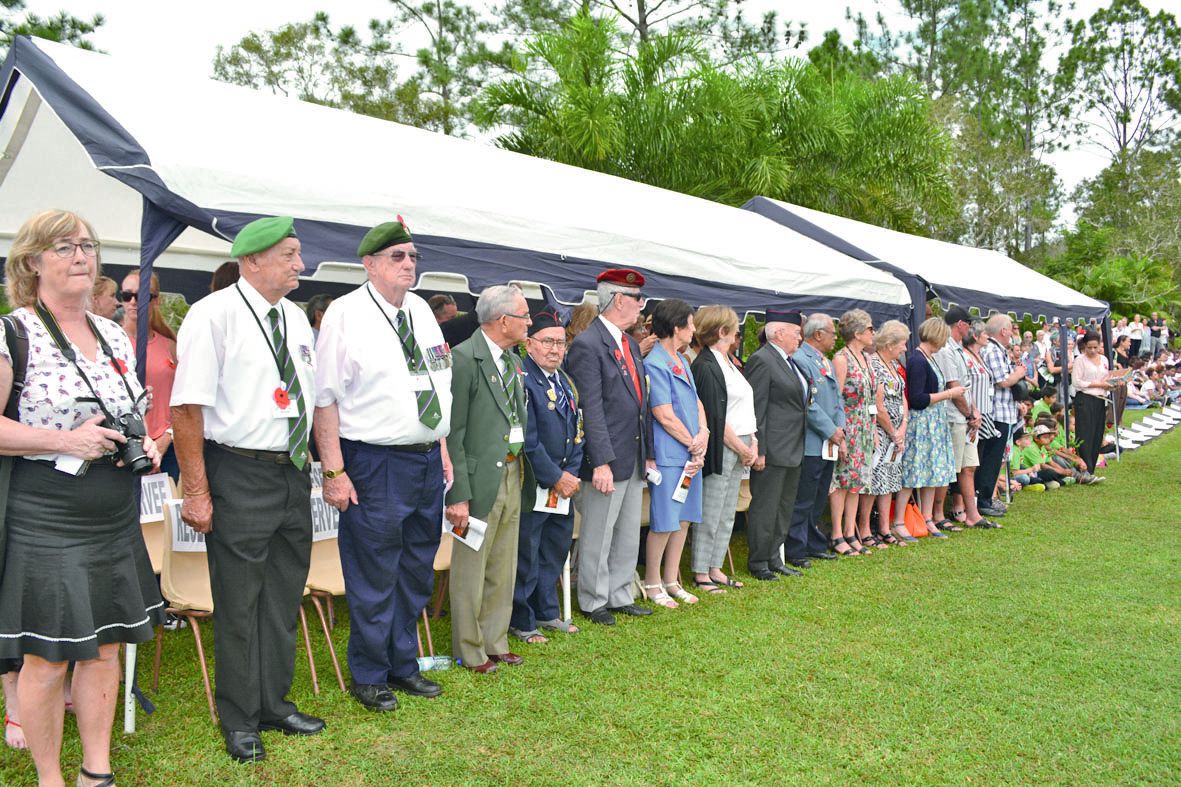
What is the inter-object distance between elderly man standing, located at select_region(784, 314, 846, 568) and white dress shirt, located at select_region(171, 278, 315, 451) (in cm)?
435

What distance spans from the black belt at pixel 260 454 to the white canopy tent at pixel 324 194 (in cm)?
106

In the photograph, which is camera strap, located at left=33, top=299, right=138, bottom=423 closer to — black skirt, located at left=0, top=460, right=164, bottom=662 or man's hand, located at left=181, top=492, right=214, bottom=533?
black skirt, located at left=0, top=460, right=164, bottom=662

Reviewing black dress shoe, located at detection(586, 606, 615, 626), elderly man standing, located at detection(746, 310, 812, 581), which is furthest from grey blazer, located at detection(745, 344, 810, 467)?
black dress shoe, located at detection(586, 606, 615, 626)

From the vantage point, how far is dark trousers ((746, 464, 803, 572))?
21.5 feet

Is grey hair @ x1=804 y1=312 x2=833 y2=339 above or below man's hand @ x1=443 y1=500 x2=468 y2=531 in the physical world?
above

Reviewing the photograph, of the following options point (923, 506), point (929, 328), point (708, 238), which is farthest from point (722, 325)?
point (923, 506)

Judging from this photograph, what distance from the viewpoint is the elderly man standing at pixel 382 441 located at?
12.4 feet

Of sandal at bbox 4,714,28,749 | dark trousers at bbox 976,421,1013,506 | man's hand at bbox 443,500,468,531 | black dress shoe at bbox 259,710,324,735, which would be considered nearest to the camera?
sandal at bbox 4,714,28,749

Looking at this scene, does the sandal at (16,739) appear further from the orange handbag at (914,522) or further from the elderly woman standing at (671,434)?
the orange handbag at (914,522)

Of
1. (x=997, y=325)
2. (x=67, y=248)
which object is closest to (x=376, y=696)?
(x=67, y=248)

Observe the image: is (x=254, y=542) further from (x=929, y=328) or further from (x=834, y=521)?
(x=929, y=328)

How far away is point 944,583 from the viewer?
6.48 m

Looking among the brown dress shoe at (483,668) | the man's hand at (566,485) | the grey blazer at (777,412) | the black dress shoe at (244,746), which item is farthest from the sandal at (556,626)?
the grey blazer at (777,412)

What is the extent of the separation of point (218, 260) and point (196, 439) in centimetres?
433
